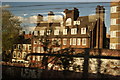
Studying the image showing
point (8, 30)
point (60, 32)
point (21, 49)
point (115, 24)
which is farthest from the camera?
point (115, 24)

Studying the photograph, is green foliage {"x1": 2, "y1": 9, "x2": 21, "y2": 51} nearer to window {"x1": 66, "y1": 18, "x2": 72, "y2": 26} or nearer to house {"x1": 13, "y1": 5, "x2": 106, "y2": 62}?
house {"x1": 13, "y1": 5, "x2": 106, "y2": 62}

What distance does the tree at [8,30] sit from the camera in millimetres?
7336

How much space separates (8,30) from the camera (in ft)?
25.2

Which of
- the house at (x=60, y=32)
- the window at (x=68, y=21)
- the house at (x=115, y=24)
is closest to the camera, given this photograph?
the house at (x=60, y=32)

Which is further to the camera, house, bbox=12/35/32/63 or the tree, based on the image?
the tree

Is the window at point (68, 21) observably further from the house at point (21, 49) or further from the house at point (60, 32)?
the house at point (21, 49)

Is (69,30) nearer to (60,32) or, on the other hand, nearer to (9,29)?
(60,32)

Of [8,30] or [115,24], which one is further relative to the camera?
[115,24]

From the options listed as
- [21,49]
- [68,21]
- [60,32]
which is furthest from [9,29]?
[68,21]

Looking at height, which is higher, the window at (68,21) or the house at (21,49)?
the window at (68,21)

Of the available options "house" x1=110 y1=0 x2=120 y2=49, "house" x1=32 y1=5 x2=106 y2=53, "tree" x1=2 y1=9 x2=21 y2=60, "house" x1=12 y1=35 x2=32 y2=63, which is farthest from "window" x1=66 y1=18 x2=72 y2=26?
"tree" x1=2 y1=9 x2=21 y2=60

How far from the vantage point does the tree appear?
7.34 m

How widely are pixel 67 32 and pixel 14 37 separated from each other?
326cm

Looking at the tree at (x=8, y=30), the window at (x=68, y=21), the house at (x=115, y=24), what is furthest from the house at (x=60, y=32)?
the house at (x=115, y=24)
